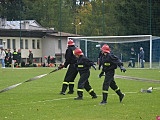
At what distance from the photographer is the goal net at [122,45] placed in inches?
1676

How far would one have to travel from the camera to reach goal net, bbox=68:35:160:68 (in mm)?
42562

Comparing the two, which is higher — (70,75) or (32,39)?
(32,39)

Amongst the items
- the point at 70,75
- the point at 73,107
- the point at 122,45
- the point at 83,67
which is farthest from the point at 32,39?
the point at 73,107

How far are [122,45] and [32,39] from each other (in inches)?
937

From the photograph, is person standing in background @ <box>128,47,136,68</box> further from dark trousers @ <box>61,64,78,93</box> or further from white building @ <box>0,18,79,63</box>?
dark trousers @ <box>61,64,78,93</box>

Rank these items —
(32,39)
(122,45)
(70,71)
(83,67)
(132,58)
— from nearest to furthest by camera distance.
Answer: (83,67) < (70,71) < (132,58) < (122,45) < (32,39)

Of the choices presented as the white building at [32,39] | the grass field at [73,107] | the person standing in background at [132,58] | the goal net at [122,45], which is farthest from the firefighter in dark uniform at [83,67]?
the white building at [32,39]

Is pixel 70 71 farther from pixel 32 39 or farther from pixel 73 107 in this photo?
pixel 32 39

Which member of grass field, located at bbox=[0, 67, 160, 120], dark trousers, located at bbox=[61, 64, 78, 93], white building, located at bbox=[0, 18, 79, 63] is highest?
white building, located at bbox=[0, 18, 79, 63]

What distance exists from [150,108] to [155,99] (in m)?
2.27

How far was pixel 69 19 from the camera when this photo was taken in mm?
65188

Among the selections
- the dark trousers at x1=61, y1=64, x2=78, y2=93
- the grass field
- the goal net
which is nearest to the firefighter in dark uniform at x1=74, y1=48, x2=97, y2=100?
the grass field

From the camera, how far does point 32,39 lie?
215 ft

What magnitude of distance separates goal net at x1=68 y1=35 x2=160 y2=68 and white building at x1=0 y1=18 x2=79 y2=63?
42.1 ft
